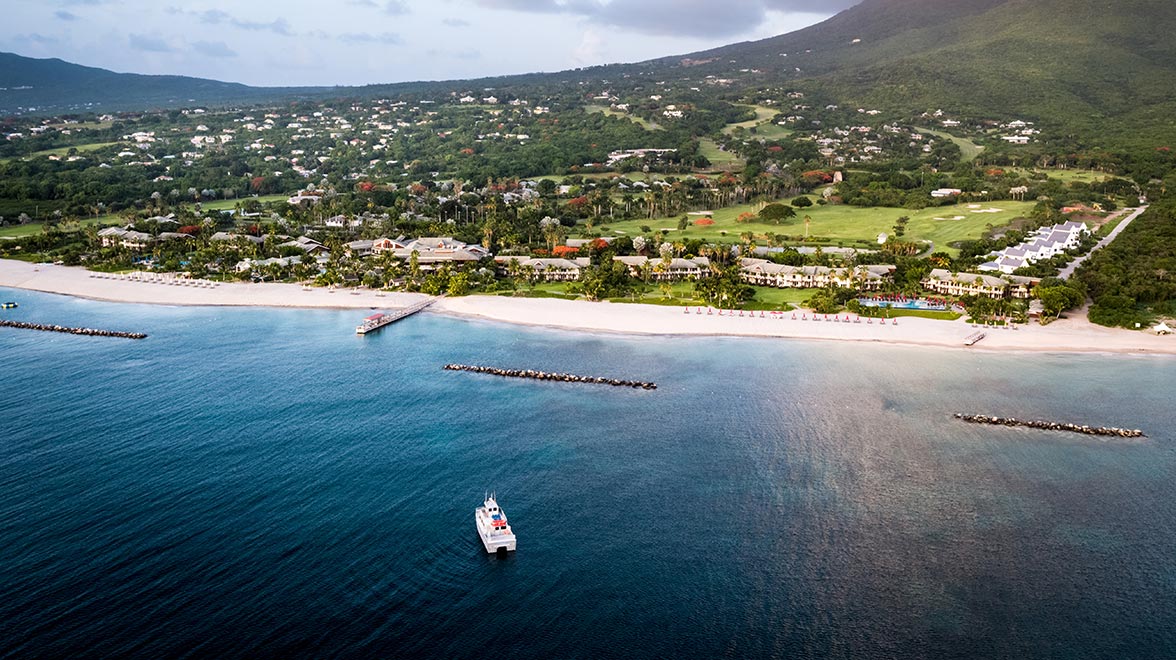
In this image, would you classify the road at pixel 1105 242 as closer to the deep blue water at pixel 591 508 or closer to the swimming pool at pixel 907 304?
the swimming pool at pixel 907 304

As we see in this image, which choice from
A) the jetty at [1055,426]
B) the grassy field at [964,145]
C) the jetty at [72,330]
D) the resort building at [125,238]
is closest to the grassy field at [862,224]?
the grassy field at [964,145]

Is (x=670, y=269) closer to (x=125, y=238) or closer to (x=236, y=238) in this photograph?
(x=236, y=238)

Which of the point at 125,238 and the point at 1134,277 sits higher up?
the point at 1134,277

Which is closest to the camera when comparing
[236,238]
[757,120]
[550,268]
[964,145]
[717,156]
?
[550,268]

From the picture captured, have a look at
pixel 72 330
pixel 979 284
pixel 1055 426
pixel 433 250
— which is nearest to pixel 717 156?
pixel 433 250

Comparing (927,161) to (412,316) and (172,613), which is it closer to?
(412,316)

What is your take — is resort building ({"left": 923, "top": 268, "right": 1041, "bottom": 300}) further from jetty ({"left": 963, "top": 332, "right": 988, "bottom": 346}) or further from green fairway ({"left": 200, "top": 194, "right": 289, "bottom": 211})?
green fairway ({"left": 200, "top": 194, "right": 289, "bottom": 211})
